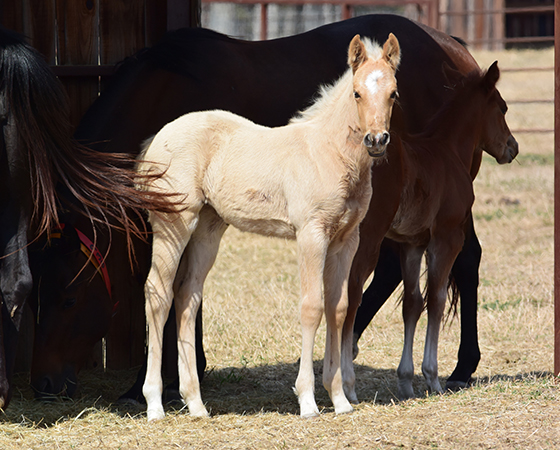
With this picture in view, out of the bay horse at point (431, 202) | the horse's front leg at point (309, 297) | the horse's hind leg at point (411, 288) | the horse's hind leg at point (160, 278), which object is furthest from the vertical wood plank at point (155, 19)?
the horse's hind leg at point (411, 288)

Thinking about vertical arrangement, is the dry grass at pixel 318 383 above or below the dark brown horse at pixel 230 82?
below

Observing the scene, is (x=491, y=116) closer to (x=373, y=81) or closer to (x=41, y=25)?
(x=373, y=81)

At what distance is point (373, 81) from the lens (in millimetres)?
3574

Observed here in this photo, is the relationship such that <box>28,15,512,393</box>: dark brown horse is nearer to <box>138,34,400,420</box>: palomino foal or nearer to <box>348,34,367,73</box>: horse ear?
<box>138,34,400,420</box>: palomino foal

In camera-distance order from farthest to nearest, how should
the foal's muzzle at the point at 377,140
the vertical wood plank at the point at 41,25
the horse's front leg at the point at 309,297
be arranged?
the vertical wood plank at the point at 41,25
the horse's front leg at the point at 309,297
the foal's muzzle at the point at 377,140

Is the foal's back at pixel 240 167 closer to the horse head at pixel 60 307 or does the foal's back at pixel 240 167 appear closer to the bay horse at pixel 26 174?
the bay horse at pixel 26 174

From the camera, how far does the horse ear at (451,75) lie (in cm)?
516

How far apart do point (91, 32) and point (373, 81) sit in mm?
2256

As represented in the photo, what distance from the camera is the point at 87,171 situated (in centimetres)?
399

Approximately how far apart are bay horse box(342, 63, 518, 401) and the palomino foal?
0.34 m

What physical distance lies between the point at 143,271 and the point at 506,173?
9220 mm

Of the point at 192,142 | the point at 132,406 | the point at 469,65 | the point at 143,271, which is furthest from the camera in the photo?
the point at 469,65

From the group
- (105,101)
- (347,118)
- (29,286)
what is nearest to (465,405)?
(347,118)

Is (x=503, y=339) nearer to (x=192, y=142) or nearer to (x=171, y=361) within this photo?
(x=171, y=361)
